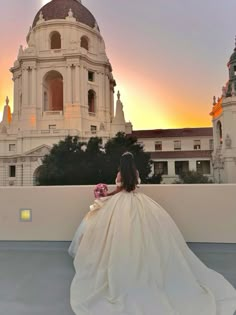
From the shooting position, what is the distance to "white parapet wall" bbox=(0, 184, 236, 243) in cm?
351

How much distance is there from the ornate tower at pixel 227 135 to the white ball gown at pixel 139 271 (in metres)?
26.0

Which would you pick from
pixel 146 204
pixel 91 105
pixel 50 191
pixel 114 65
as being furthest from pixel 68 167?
pixel 114 65

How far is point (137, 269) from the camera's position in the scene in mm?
2062

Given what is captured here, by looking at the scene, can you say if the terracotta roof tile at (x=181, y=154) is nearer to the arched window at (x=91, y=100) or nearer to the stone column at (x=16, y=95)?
the arched window at (x=91, y=100)

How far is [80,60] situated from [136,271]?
31.3 metres

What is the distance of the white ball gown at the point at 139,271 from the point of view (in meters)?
1.87

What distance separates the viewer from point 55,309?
1959 millimetres

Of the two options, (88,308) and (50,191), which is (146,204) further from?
(50,191)

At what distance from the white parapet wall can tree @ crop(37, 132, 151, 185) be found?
624 inches

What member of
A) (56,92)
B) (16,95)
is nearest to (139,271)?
(16,95)

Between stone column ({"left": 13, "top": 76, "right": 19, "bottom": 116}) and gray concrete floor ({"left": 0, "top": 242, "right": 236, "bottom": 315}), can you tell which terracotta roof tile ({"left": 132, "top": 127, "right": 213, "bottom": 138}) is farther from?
gray concrete floor ({"left": 0, "top": 242, "right": 236, "bottom": 315})

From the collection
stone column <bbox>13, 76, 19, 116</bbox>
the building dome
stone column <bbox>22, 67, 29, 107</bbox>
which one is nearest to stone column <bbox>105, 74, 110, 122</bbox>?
the building dome

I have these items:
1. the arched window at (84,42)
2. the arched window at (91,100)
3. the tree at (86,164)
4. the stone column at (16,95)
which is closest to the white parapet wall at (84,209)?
the tree at (86,164)

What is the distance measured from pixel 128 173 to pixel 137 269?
0.70 m
